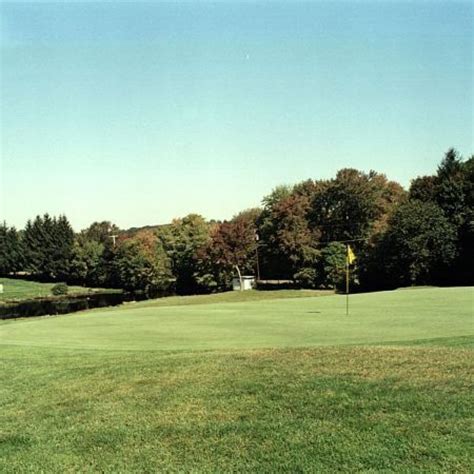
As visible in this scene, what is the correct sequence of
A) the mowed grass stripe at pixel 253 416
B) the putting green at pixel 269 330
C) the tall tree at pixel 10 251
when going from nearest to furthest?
the mowed grass stripe at pixel 253 416
the putting green at pixel 269 330
the tall tree at pixel 10 251

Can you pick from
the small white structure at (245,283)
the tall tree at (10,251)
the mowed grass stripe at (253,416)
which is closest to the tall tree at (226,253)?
the small white structure at (245,283)

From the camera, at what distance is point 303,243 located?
75.1 meters

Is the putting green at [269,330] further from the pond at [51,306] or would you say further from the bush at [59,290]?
the bush at [59,290]

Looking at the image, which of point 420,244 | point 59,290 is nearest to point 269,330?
point 420,244

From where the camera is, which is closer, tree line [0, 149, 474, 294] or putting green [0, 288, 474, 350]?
putting green [0, 288, 474, 350]

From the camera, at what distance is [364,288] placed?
6881 cm

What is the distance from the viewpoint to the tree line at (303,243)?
6162cm

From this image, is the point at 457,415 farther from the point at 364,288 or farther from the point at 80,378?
the point at 364,288

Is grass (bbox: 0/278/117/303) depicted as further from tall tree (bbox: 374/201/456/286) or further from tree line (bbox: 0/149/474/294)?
tall tree (bbox: 374/201/456/286)

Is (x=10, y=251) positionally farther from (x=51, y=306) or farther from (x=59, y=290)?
(x=51, y=306)

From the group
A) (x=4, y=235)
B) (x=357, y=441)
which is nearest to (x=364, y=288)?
(x=357, y=441)

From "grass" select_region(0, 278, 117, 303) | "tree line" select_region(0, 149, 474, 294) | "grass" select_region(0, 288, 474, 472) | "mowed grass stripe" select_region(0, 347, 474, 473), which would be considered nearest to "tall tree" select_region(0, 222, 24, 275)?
"tree line" select_region(0, 149, 474, 294)

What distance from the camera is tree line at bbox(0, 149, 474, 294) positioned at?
6162 centimetres

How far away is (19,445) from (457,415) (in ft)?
17.9
